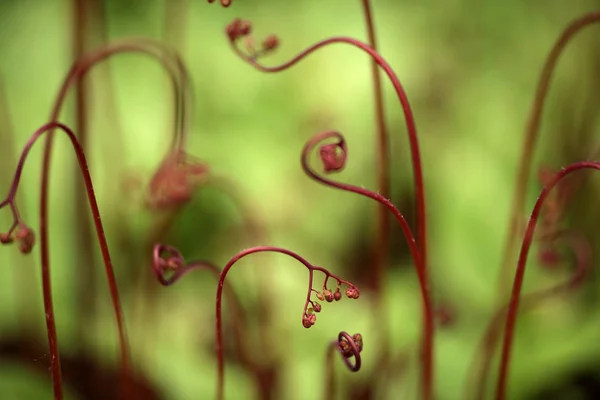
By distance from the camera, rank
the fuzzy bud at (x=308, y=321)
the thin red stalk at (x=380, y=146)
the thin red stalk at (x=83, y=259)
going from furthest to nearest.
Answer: the thin red stalk at (x=83, y=259), the thin red stalk at (x=380, y=146), the fuzzy bud at (x=308, y=321)

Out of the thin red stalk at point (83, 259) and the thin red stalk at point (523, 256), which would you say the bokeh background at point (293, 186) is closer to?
the thin red stalk at point (83, 259)

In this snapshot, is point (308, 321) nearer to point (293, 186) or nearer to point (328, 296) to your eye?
point (328, 296)

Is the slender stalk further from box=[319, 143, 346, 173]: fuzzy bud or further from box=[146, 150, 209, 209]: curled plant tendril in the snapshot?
box=[146, 150, 209, 209]: curled plant tendril

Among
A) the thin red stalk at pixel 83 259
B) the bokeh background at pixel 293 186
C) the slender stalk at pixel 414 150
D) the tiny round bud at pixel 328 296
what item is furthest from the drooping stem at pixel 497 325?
the thin red stalk at pixel 83 259

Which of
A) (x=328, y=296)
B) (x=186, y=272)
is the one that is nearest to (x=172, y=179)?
(x=186, y=272)

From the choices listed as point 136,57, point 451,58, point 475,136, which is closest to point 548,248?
point 475,136

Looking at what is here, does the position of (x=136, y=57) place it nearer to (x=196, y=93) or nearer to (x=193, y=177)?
(x=196, y=93)
